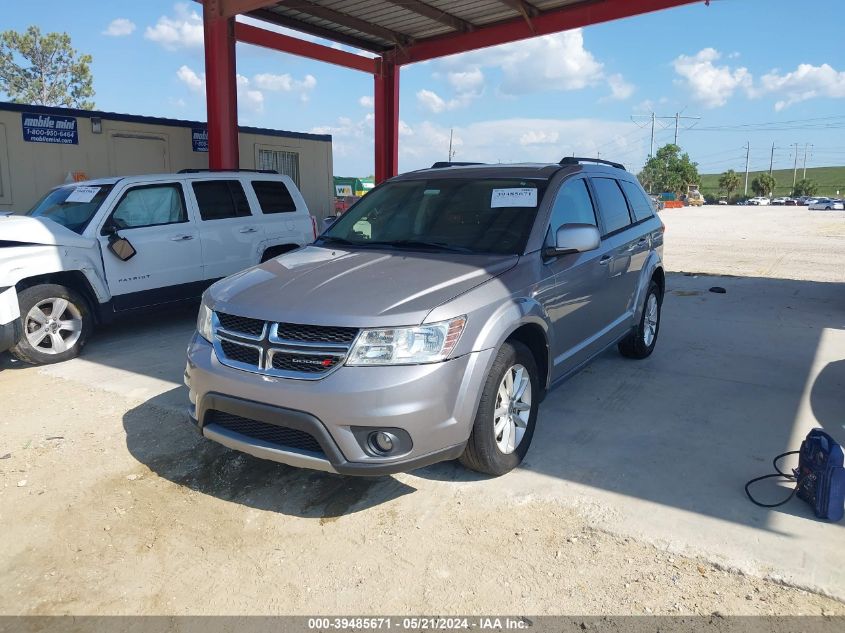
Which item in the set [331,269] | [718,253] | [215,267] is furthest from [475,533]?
[718,253]

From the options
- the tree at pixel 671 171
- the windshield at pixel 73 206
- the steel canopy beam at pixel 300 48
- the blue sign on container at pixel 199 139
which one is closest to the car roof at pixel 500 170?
the windshield at pixel 73 206

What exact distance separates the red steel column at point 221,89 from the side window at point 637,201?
7085mm

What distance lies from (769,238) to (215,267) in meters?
21.8

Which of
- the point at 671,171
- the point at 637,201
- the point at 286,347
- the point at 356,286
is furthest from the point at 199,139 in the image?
the point at 671,171

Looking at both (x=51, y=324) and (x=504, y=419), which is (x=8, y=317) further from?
(x=504, y=419)

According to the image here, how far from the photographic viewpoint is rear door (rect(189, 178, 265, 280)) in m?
7.52

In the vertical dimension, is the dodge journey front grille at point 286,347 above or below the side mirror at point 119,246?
below

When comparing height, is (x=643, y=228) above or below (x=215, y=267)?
above

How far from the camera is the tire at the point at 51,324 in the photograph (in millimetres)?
5957

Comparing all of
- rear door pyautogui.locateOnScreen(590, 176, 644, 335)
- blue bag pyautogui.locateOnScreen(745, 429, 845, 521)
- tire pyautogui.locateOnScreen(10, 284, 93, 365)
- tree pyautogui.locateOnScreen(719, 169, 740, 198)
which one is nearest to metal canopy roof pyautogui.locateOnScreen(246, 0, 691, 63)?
rear door pyautogui.locateOnScreen(590, 176, 644, 335)

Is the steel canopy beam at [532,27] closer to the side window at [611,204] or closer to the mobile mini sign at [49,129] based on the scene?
the side window at [611,204]

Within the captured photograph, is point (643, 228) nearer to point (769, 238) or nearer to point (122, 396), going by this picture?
point (122, 396)

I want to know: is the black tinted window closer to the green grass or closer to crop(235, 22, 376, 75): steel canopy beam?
crop(235, 22, 376, 75): steel canopy beam

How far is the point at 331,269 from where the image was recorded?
12.4ft
